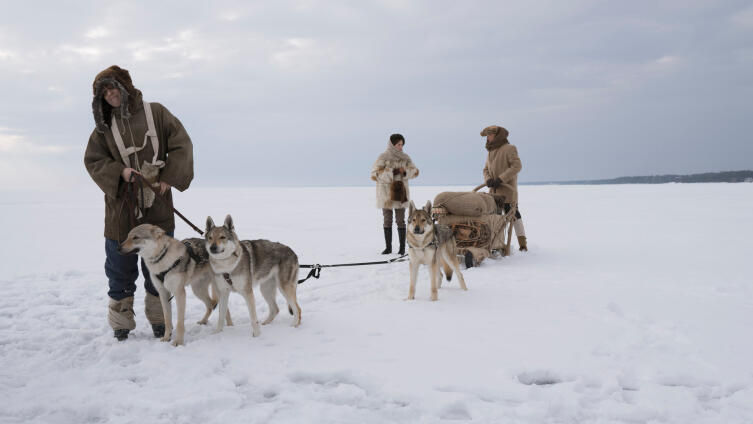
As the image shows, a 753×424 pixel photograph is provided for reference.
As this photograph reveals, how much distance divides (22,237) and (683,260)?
53.2 ft

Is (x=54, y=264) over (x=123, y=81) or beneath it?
beneath

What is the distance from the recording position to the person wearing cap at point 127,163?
3869 millimetres

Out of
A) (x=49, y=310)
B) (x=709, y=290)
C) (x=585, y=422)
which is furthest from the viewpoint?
(x=709, y=290)

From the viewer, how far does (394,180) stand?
882 cm

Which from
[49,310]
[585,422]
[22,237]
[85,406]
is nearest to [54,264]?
[49,310]

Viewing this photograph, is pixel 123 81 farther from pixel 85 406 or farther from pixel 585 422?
pixel 585 422

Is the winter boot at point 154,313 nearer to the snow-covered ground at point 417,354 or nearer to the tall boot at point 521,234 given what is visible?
the snow-covered ground at point 417,354

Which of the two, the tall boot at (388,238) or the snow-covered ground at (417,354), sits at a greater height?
the tall boot at (388,238)

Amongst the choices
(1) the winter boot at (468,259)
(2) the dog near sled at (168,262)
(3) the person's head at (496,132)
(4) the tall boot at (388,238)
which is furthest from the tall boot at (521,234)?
(2) the dog near sled at (168,262)

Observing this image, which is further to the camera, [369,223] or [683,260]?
[369,223]

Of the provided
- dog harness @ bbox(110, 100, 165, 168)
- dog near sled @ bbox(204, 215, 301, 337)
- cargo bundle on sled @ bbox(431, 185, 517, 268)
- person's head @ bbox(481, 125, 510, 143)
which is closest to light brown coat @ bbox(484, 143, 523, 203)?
person's head @ bbox(481, 125, 510, 143)

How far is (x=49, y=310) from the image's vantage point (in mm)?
5082

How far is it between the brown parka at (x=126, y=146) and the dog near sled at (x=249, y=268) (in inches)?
24.1

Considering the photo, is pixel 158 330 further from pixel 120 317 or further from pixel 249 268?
pixel 249 268
